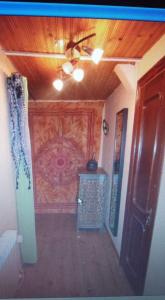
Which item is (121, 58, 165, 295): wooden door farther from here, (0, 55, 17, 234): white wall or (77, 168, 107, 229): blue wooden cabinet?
(0, 55, 17, 234): white wall

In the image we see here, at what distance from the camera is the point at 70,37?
3.41ft

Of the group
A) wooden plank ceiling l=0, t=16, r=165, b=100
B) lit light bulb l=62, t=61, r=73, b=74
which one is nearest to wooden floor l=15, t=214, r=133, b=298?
lit light bulb l=62, t=61, r=73, b=74

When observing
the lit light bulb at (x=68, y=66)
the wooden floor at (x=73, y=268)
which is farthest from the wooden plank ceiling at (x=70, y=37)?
the wooden floor at (x=73, y=268)

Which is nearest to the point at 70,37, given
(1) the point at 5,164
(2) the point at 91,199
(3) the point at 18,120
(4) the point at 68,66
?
(4) the point at 68,66

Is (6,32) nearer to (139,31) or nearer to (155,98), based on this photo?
(139,31)

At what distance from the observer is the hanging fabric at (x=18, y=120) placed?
133 cm

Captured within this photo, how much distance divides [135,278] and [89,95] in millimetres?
2416

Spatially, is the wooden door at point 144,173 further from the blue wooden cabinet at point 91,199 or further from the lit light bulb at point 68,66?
the blue wooden cabinet at point 91,199

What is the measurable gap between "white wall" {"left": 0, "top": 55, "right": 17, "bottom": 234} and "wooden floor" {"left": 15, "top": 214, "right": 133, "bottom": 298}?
68 centimetres

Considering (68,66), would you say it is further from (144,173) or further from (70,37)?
(144,173)

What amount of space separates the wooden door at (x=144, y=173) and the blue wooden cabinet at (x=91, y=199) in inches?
31.5

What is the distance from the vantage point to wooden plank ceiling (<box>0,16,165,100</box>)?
885 mm

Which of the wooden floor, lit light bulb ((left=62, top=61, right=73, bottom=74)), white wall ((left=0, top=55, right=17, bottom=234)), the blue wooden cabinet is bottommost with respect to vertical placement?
the wooden floor

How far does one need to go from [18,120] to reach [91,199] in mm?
1637
